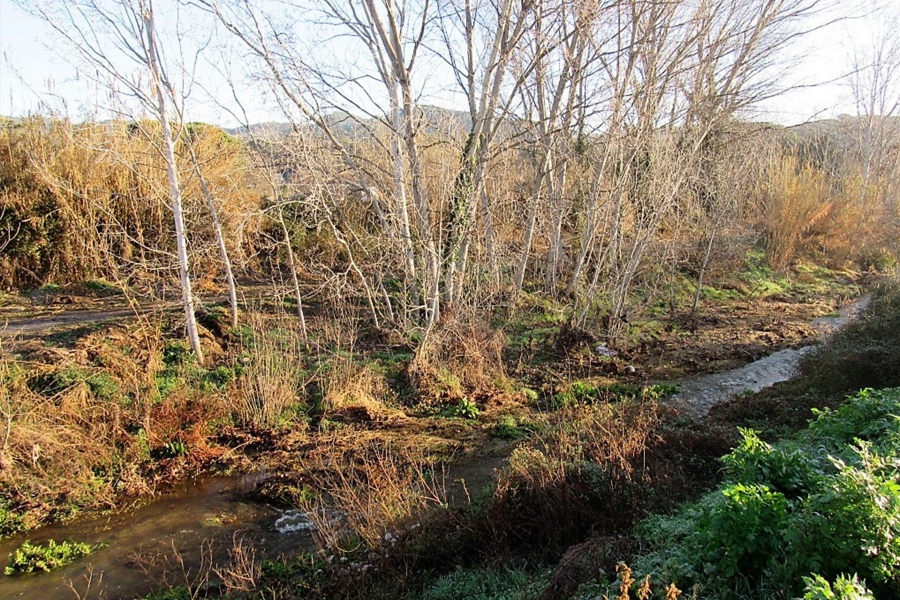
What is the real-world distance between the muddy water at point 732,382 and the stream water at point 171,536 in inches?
132

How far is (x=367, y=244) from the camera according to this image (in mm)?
12523

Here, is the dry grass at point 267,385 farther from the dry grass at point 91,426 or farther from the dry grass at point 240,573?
the dry grass at point 240,573

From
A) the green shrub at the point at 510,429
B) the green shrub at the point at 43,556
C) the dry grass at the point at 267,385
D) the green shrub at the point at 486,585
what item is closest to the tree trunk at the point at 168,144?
the dry grass at the point at 267,385

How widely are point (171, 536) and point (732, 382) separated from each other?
884 centimetres

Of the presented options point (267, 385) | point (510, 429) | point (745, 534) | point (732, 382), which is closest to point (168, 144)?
point (267, 385)

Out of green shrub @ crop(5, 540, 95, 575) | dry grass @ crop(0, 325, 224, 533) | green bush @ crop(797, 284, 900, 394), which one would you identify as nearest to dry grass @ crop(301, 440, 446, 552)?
dry grass @ crop(0, 325, 224, 533)

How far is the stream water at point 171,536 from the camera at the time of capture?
4.88m

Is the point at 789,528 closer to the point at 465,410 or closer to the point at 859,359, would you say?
the point at 465,410

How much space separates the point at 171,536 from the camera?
562cm

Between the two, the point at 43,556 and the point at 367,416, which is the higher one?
the point at 367,416

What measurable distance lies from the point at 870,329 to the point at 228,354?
10.6m

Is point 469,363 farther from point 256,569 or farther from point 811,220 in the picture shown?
point 811,220

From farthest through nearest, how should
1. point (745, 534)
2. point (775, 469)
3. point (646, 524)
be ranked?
point (646, 524)
point (775, 469)
point (745, 534)

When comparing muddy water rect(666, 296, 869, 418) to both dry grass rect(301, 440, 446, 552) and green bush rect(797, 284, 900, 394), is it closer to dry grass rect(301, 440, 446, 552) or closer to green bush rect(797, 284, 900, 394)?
green bush rect(797, 284, 900, 394)
